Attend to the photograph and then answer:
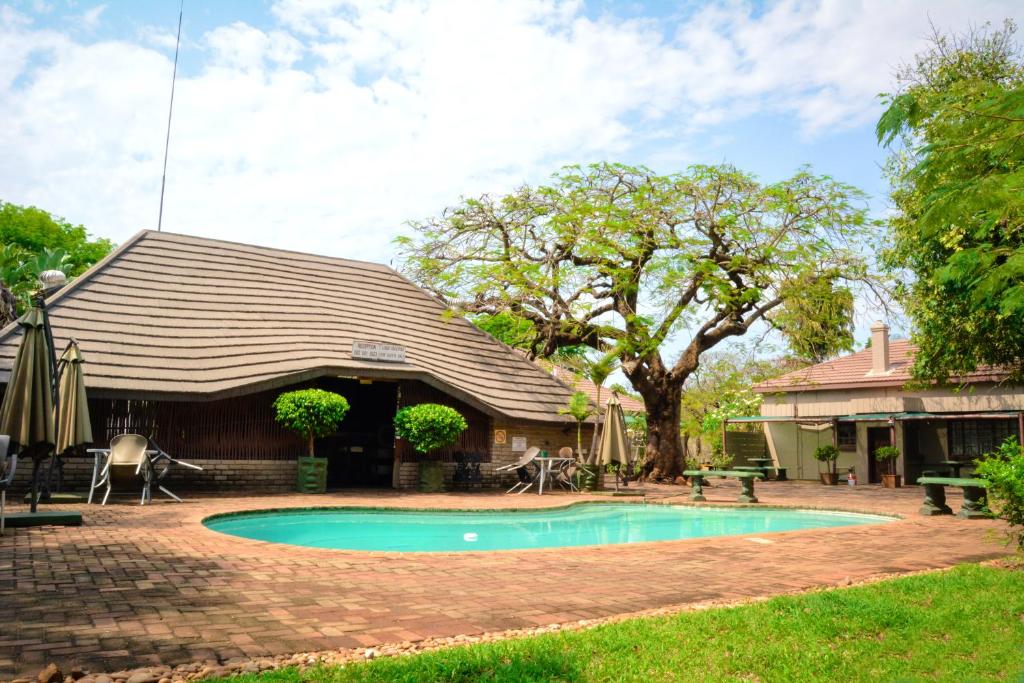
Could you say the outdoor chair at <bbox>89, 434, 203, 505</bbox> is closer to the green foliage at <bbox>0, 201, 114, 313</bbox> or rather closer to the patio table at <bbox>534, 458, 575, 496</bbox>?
the patio table at <bbox>534, 458, 575, 496</bbox>

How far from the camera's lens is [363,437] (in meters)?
19.2

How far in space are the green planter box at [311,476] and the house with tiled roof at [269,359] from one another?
60cm

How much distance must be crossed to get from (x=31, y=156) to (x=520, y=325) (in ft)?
42.6

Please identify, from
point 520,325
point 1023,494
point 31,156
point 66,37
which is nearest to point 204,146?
point 66,37

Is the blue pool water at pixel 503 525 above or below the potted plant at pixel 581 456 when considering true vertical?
below

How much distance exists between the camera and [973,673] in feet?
11.9

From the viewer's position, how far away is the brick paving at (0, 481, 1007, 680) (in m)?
4.11

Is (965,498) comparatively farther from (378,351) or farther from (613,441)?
(378,351)

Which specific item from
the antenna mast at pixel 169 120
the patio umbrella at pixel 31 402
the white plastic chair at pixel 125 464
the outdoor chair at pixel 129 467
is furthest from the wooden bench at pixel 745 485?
the antenna mast at pixel 169 120

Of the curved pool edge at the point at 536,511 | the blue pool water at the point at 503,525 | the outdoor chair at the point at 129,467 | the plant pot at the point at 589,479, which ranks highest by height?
the outdoor chair at the point at 129,467

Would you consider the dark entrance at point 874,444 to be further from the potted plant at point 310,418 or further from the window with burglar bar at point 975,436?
the potted plant at point 310,418

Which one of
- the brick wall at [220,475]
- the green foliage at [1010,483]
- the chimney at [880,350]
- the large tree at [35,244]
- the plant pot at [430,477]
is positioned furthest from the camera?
the large tree at [35,244]

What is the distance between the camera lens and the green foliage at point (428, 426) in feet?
50.0

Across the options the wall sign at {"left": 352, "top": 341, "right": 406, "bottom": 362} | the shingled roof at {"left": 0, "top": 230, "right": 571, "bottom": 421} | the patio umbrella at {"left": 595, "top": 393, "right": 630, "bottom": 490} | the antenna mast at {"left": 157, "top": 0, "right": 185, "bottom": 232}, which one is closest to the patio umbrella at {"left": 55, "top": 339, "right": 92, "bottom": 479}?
the shingled roof at {"left": 0, "top": 230, "right": 571, "bottom": 421}
